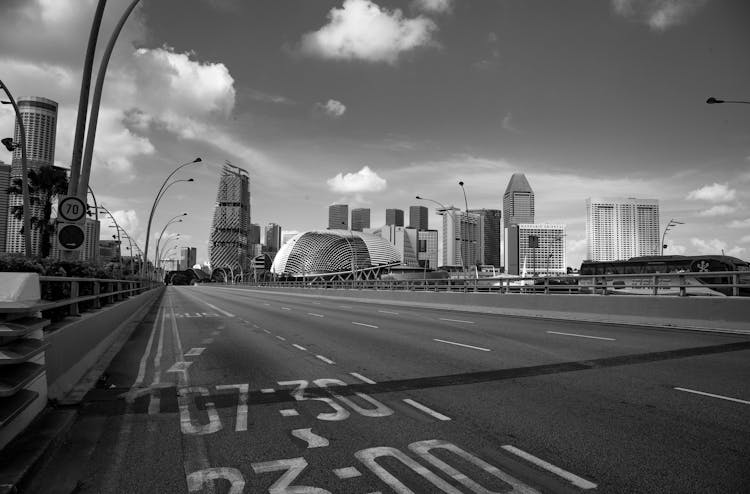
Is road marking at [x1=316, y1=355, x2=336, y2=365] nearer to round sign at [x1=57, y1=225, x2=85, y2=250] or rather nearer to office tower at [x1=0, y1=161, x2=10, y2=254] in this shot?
round sign at [x1=57, y1=225, x2=85, y2=250]

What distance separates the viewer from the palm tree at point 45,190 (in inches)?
1502

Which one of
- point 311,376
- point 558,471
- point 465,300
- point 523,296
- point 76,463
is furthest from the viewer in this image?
point 465,300

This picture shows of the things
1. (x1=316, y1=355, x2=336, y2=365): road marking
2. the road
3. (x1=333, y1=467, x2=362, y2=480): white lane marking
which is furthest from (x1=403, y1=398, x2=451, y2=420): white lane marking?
(x1=316, y1=355, x2=336, y2=365): road marking

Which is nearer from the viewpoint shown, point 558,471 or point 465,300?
point 558,471

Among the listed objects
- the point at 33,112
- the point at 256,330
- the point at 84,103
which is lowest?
the point at 256,330

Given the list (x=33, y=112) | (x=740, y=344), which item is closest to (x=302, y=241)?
(x=33, y=112)

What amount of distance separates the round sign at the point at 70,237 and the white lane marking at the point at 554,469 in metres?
10.6

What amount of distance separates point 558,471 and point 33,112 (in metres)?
38.3

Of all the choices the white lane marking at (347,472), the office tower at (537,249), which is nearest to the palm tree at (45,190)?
the white lane marking at (347,472)

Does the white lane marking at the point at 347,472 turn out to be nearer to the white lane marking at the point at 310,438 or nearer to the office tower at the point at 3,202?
the white lane marking at the point at 310,438

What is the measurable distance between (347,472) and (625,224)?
394ft

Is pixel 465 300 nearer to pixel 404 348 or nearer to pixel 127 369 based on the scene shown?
pixel 404 348

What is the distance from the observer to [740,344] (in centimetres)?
1190

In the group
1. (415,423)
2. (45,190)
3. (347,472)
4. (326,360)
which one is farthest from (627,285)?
(45,190)
